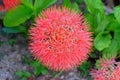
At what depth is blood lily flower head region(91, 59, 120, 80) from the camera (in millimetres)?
1887

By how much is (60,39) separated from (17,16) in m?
0.43

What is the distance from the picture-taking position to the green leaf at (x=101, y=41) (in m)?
2.05

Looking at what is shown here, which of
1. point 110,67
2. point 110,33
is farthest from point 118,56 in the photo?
point 110,67

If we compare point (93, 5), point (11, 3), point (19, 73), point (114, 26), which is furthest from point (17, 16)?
point (114, 26)

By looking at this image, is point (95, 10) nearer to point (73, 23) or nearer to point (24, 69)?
point (73, 23)

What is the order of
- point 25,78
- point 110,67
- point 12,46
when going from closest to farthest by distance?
point 110,67 → point 25,78 → point 12,46

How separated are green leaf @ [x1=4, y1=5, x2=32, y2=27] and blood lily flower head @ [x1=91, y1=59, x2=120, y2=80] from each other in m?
0.52

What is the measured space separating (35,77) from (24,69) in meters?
0.09

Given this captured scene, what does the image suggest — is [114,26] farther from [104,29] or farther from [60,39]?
[60,39]

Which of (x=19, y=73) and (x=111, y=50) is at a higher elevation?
(x=111, y=50)

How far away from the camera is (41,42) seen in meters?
1.79

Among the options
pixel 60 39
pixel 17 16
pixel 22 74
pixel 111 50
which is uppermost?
pixel 17 16

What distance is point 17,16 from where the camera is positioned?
2.08 m

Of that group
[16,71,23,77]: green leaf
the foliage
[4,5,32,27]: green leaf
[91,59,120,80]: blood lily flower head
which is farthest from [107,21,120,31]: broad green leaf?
[16,71,23,77]: green leaf
